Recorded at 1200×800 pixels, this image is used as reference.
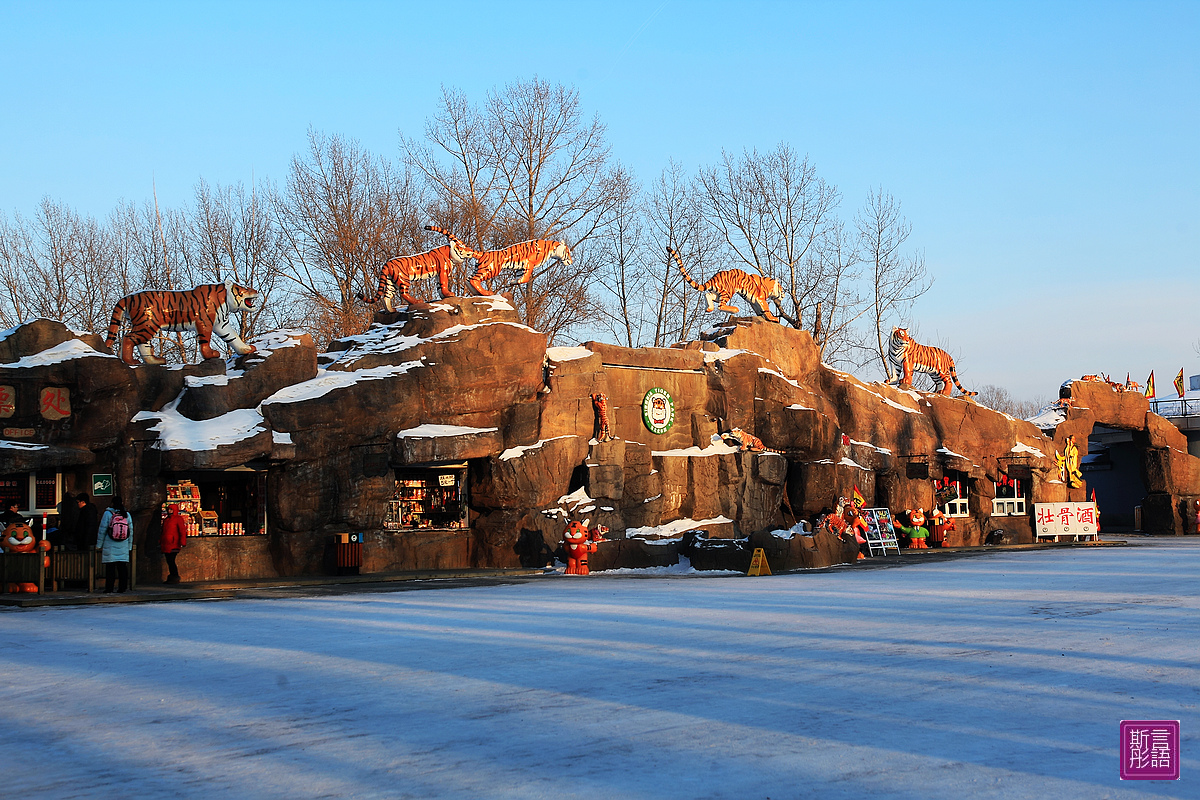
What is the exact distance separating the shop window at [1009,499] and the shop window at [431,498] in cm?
2266

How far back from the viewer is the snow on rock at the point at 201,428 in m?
22.0

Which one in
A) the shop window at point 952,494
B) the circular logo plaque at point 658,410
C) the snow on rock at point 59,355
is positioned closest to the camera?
the snow on rock at point 59,355

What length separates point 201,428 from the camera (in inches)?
897

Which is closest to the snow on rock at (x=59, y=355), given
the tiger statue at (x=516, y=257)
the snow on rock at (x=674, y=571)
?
the tiger statue at (x=516, y=257)

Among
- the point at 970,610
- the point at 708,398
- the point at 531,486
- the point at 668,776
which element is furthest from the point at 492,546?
the point at 668,776

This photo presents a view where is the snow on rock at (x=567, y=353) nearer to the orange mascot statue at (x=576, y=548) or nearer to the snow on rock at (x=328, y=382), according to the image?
the snow on rock at (x=328, y=382)

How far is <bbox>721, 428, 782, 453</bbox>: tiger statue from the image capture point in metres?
29.9

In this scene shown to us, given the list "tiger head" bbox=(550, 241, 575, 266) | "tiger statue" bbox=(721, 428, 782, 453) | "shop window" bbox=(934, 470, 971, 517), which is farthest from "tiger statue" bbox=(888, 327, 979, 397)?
"tiger head" bbox=(550, 241, 575, 266)

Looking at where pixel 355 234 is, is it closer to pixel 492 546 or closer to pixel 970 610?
pixel 492 546

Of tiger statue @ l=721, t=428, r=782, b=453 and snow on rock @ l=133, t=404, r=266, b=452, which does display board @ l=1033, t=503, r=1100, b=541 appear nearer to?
tiger statue @ l=721, t=428, r=782, b=453

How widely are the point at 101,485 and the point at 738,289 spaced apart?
19607mm

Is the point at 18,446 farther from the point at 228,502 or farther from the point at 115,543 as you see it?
the point at 228,502

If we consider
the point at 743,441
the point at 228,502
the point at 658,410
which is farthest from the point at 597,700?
the point at 743,441

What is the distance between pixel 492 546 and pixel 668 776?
1994 centimetres
